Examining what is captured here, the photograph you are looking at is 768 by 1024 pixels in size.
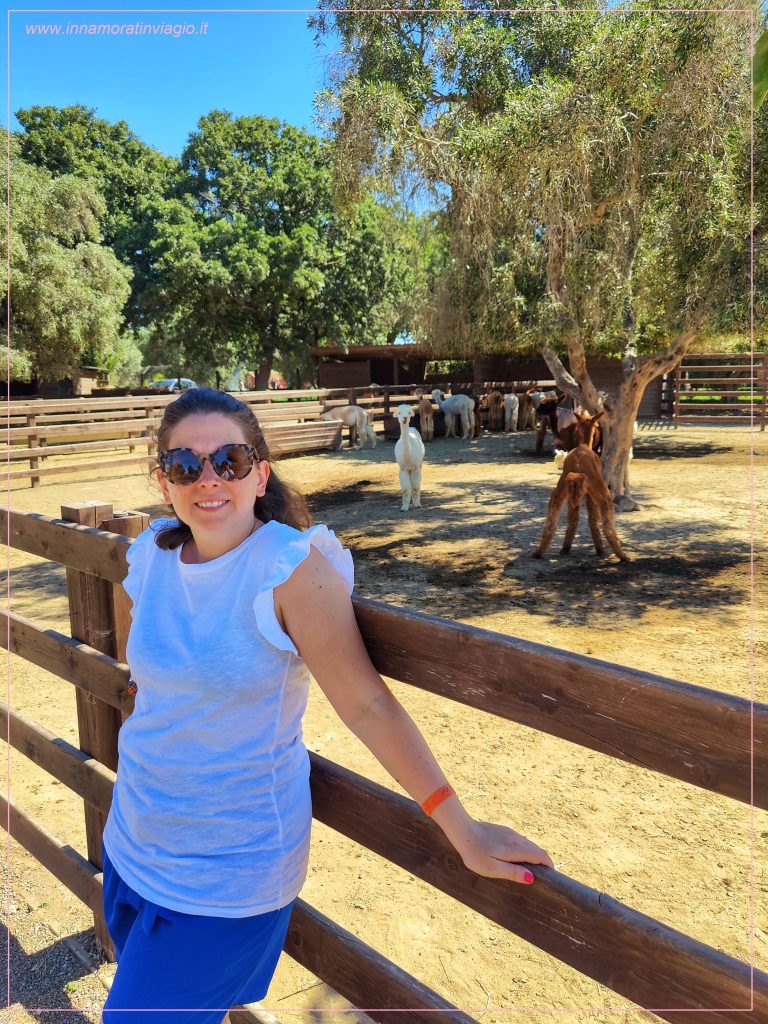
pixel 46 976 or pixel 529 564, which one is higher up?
pixel 529 564

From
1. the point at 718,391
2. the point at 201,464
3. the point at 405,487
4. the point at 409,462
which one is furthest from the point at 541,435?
the point at 201,464

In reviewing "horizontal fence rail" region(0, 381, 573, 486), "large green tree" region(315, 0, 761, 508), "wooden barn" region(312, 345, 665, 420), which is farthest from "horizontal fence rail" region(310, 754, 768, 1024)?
"wooden barn" region(312, 345, 665, 420)

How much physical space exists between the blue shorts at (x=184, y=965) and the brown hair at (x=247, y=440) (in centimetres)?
77

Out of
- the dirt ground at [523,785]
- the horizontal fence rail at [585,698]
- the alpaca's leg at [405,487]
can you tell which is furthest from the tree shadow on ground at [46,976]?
the alpaca's leg at [405,487]

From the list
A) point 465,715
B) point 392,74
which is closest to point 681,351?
point 392,74

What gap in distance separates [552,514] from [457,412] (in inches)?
556

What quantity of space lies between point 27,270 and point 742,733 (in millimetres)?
24044

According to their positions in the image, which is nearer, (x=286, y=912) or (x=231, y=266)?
(x=286, y=912)

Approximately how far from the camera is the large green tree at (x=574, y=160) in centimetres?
777

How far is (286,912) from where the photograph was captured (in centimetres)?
153

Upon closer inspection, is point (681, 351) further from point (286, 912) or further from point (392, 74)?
point (286, 912)

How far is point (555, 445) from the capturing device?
1307 centimetres

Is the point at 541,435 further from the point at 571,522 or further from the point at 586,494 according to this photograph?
the point at 586,494

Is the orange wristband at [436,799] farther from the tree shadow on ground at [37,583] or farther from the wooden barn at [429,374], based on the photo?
the wooden barn at [429,374]
